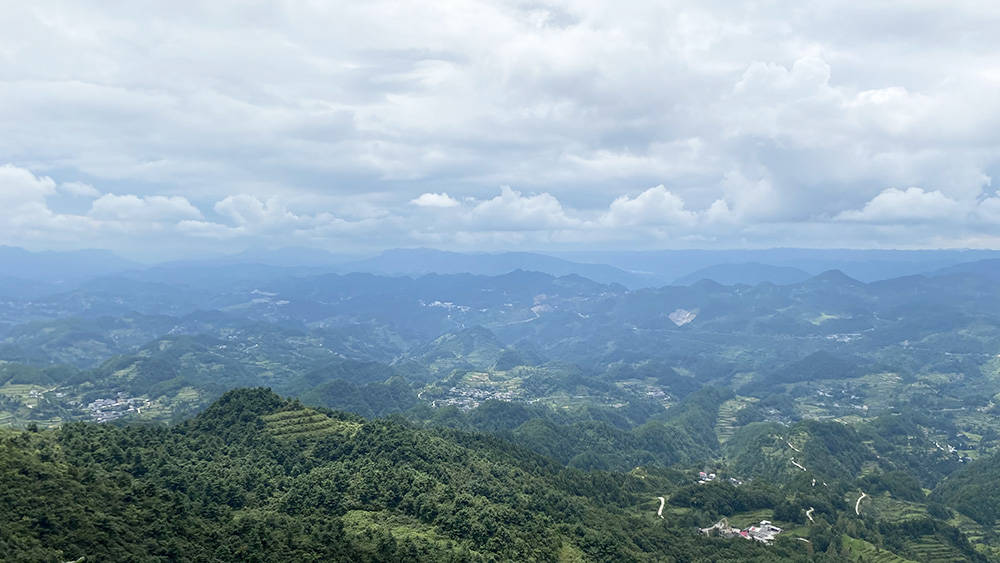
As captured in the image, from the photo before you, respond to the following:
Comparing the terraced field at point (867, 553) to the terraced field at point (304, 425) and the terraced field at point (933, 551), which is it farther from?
the terraced field at point (304, 425)

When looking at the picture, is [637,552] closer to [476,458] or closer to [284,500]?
[476,458]

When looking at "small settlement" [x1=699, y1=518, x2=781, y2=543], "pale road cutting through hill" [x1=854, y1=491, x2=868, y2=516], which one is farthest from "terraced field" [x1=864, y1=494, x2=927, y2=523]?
"small settlement" [x1=699, y1=518, x2=781, y2=543]

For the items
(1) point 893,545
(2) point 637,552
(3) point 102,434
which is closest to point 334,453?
(3) point 102,434

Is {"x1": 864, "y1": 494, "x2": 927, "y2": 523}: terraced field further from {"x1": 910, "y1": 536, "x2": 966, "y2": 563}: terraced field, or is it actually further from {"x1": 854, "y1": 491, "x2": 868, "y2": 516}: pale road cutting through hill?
{"x1": 910, "y1": 536, "x2": 966, "y2": 563}: terraced field

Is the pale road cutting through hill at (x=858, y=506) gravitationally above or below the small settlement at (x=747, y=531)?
below

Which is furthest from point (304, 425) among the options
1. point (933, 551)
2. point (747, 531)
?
point (933, 551)

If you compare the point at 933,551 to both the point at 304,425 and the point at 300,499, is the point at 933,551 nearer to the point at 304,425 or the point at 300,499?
the point at 300,499

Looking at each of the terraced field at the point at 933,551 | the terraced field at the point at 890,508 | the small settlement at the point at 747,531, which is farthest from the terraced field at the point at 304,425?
the terraced field at the point at 890,508
